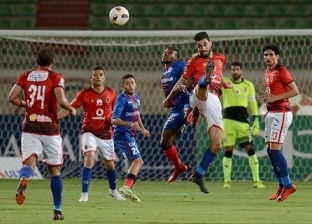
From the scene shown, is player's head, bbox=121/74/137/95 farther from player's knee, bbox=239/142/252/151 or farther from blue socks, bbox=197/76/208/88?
player's knee, bbox=239/142/252/151

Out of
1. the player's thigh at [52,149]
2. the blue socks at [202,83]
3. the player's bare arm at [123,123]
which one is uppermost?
the blue socks at [202,83]

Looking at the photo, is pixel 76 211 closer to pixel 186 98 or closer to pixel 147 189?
pixel 186 98

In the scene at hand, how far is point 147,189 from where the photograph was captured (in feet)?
49.9

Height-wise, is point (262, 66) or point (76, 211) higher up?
point (262, 66)

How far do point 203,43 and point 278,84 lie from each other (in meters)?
1.10

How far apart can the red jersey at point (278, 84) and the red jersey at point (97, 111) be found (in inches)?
84.7

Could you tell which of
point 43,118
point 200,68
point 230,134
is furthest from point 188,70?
point 230,134

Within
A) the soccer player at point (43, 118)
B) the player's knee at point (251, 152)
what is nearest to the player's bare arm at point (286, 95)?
the soccer player at point (43, 118)

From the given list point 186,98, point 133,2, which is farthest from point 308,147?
point 133,2

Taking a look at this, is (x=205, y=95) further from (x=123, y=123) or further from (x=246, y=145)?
(x=246, y=145)

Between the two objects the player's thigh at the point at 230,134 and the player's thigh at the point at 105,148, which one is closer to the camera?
the player's thigh at the point at 105,148

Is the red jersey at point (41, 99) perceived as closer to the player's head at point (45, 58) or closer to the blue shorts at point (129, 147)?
the player's head at point (45, 58)

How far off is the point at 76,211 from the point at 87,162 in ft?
6.86

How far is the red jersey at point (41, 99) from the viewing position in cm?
944
